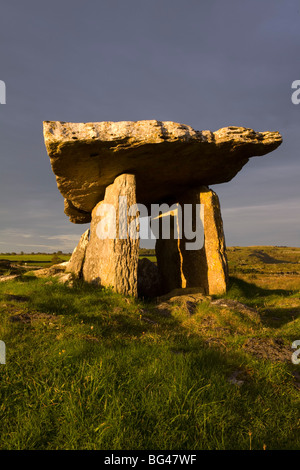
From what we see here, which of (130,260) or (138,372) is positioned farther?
(130,260)

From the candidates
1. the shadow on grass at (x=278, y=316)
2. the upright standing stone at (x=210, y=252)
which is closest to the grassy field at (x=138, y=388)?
the shadow on grass at (x=278, y=316)

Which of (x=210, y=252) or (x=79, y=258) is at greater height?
(x=210, y=252)

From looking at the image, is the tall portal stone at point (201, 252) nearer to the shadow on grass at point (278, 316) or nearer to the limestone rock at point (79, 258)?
the shadow on grass at point (278, 316)

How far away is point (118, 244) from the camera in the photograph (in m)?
8.46

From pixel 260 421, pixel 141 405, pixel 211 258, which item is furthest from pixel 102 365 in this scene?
pixel 211 258

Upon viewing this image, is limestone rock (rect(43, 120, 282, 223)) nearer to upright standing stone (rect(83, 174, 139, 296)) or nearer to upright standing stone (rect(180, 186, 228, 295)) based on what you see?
upright standing stone (rect(83, 174, 139, 296))

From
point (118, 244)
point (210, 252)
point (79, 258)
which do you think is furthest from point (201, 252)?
point (79, 258)

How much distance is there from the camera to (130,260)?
847cm

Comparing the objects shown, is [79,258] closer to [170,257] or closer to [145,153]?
[170,257]

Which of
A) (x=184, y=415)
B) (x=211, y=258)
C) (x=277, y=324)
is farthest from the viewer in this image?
(x=211, y=258)

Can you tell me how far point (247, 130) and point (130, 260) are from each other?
5378mm

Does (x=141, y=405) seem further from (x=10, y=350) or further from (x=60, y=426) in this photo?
(x=10, y=350)

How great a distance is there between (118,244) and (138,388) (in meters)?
5.94
